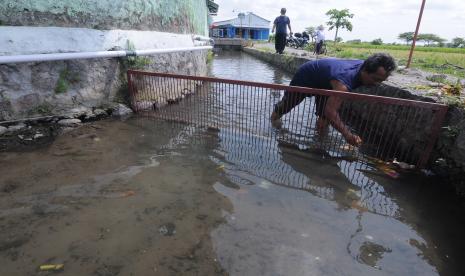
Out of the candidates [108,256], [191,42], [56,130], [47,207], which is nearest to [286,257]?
[108,256]

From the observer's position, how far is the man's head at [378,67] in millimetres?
3618

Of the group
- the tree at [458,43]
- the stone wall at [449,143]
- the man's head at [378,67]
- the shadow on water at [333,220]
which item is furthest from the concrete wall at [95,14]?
the tree at [458,43]

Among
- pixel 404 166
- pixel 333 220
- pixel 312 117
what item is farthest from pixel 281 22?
pixel 333 220

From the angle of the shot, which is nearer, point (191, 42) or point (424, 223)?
point (424, 223)

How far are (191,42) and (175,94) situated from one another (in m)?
2.86

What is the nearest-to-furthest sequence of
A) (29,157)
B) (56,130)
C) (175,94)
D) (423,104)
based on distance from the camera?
(423,104) → (29,157) → (56,130) → (175,94)

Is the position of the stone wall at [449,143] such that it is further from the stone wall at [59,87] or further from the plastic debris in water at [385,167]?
the stone wall at [59,87]

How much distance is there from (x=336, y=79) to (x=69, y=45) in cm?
388

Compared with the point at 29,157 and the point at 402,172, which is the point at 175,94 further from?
the point at 402,172

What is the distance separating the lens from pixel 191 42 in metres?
7.97

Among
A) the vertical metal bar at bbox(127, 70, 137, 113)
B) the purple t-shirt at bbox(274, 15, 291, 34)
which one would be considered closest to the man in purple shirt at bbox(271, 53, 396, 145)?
the vertical metal bar at bbox(127, 70, 137, 113)

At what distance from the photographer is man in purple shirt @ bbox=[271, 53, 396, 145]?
11.9ft

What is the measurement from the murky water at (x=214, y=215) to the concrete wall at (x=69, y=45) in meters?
0.79

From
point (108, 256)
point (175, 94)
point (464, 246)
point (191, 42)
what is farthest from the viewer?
point (191, 42)
